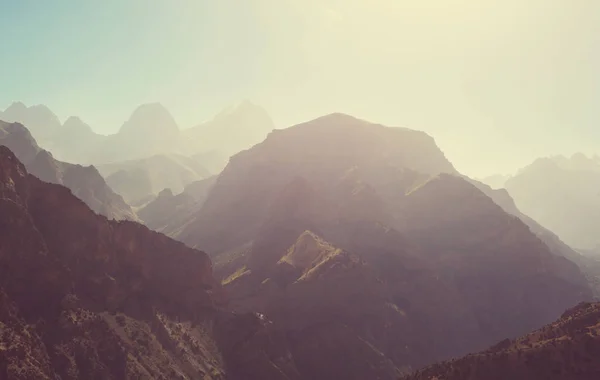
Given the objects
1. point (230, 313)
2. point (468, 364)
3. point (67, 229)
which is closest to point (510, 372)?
point (468, 364)

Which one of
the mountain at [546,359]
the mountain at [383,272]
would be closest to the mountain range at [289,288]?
the mountain at [546,359]

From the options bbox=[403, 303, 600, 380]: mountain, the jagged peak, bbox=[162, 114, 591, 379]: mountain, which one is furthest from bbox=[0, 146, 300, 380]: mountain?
bbox=[403, 303, 600, 380]: mountain

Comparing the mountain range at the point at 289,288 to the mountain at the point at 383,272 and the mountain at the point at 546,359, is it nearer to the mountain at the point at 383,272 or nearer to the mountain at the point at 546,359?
the mountain at the point at 546,359

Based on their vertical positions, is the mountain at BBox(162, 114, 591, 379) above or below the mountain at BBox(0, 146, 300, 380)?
below

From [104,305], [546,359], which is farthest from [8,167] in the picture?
[546,359]

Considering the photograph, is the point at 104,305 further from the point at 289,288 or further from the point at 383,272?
the point at 383,272

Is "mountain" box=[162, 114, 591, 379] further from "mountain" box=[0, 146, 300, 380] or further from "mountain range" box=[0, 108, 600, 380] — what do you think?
"mountain" box=[0, 146, 300, 380]
